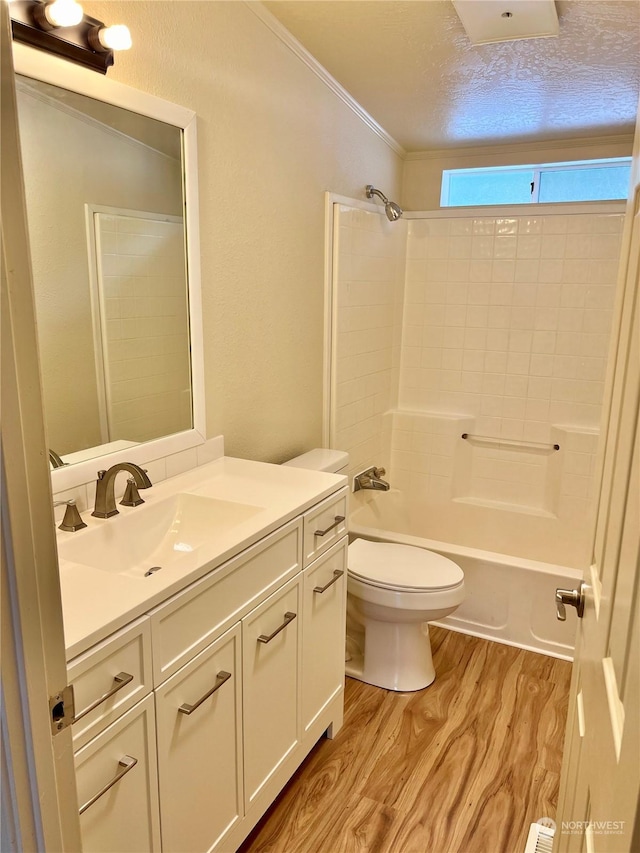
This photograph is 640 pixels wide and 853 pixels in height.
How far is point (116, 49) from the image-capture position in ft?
4.51

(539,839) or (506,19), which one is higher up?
(506,19)

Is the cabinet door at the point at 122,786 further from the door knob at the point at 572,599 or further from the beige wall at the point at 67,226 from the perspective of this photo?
the door knob at the point at 572,599

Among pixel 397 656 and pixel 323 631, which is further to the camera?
pixel 397 656

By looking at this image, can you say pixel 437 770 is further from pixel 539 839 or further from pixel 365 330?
pixel 365 330

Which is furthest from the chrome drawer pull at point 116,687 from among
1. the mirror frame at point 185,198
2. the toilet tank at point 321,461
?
the toilet tank at point 321,461

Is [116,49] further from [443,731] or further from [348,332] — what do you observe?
[443,731]

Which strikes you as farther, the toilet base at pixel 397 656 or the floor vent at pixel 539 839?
the toilet base at pixel 397 656

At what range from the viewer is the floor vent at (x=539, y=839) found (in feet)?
5.22

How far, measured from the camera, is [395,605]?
228 centimetres

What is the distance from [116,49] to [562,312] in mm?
2521

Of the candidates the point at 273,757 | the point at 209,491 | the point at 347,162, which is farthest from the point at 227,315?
the point at 273,757

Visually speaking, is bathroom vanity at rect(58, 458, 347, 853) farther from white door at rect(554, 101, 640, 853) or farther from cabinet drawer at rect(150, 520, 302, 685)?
white door at rect(554, 101, 640, 853)

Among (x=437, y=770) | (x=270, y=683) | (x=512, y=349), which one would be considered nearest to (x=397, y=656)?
(x=437, y=770)

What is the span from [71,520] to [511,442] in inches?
101
